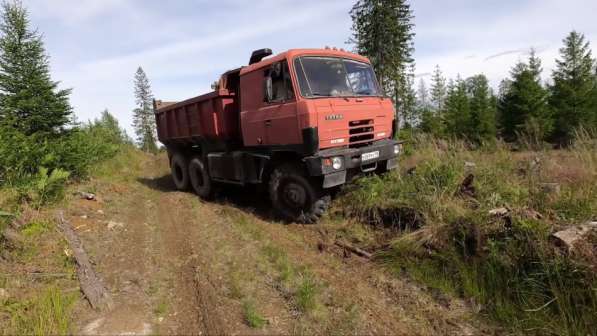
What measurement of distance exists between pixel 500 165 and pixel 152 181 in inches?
446

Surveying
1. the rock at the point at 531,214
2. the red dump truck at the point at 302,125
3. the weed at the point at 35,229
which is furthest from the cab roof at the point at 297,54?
the weed at the point at 35,229

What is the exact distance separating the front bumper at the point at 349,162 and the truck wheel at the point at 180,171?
17.5 ft

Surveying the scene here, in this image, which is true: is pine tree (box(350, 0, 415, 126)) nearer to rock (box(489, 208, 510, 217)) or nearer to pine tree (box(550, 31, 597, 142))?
pine tree (box(550, 31, 597, 142))

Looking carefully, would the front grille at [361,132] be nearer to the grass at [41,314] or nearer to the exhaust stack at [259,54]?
the exhaust stack at [259,54]

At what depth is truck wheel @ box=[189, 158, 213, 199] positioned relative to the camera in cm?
820

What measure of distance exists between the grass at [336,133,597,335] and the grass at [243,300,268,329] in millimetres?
1704

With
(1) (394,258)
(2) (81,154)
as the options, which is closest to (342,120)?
(1) (394,258)

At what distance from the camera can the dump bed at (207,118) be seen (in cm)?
712

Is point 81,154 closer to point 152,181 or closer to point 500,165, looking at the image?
point 152,181

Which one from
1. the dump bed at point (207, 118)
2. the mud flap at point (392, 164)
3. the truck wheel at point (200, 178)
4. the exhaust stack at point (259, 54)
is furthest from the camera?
the truck wheel at point (200, 178)

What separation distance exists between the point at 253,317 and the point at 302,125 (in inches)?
121

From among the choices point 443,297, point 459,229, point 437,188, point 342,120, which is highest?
point 342,120

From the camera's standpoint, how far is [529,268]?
3.11 meters

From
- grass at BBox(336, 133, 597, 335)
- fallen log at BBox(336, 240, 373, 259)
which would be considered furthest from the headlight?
fallen log at BBox(336, 240, 373, 259)
